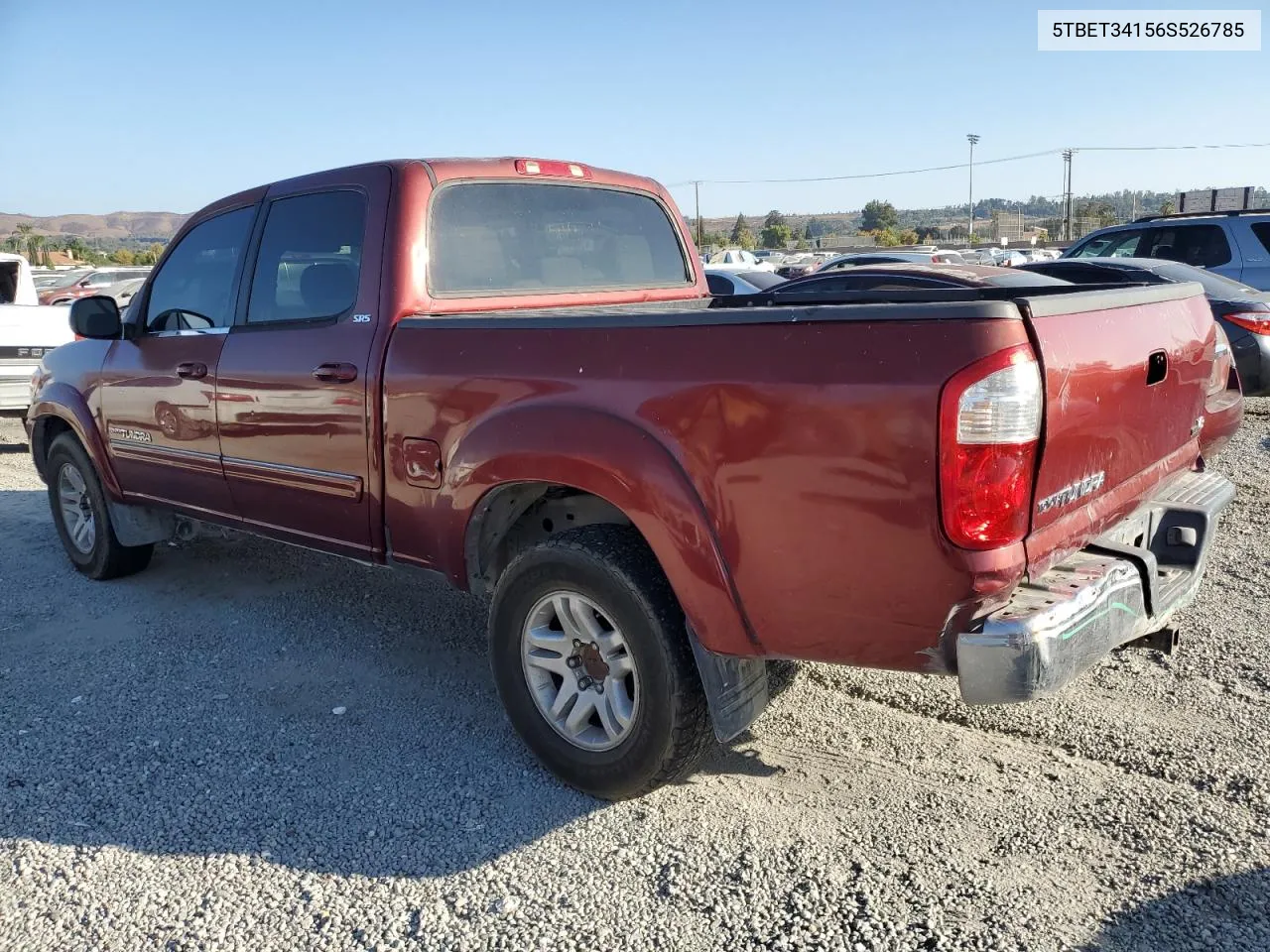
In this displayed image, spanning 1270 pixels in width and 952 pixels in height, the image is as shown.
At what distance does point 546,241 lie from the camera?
13.8ft

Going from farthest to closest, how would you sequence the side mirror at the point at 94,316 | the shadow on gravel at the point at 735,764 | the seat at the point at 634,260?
the side mirror at the point at 94,316 → the seat at the point at 634,260 → the shadow on gravel at the point at 735,764

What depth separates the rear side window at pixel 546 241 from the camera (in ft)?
12.6

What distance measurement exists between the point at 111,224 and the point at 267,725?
17999cm

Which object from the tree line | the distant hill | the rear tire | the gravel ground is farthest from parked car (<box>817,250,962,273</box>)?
the distant hill

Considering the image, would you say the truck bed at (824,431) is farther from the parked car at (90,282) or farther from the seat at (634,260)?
the parked car at (90,282)

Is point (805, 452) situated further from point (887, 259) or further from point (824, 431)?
point (887, 259)

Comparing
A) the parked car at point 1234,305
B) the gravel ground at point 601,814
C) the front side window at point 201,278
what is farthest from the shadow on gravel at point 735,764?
the parked car at point 1234,305

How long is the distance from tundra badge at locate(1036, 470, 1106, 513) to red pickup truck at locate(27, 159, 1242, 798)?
0.5 inches

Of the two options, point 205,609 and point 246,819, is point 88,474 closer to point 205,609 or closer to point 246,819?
point 205,609

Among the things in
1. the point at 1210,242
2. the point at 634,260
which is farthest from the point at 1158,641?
the point at 1210,242

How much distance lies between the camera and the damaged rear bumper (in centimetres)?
236

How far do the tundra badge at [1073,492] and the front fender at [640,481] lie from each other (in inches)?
31.8

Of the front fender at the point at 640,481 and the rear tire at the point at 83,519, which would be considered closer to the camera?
the front fender at the point at 640,481

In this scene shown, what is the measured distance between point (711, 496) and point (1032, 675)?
89 centimetres
